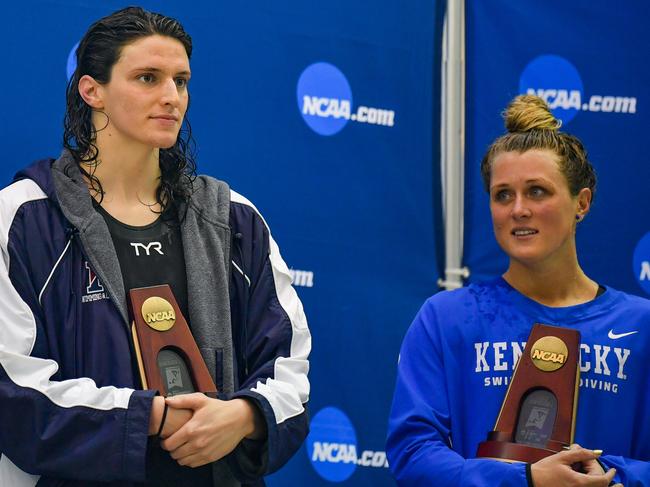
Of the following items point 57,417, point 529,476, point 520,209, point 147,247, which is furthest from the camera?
point 520,209

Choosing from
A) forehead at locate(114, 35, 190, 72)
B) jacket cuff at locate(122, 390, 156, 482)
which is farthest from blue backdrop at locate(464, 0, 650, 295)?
jacket cuff at locate(122, 390, 156, 482)

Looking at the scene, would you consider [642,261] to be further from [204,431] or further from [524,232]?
[204,431]

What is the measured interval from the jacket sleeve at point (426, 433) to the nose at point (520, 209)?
0.85 feet

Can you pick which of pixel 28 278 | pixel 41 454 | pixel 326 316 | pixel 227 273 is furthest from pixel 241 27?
pixel 41 454

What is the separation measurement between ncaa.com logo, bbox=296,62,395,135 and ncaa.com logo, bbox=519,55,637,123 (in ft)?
1.74

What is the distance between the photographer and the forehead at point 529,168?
2.38m

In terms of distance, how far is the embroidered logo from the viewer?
6.97ft

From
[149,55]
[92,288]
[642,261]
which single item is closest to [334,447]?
[642,261]

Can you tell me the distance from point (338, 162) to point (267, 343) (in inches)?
46.1

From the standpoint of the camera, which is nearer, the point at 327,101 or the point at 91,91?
the point at 91,91

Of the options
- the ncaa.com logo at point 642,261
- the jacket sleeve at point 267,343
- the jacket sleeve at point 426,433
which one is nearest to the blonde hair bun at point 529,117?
the jacket sleeve at point 426,433

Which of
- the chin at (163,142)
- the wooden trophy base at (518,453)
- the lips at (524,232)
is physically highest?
the chin at (163,142)

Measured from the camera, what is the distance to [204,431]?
2.03 m

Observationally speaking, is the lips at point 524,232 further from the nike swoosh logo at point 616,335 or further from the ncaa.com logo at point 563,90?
the ncaa.com logo at point 563,90
